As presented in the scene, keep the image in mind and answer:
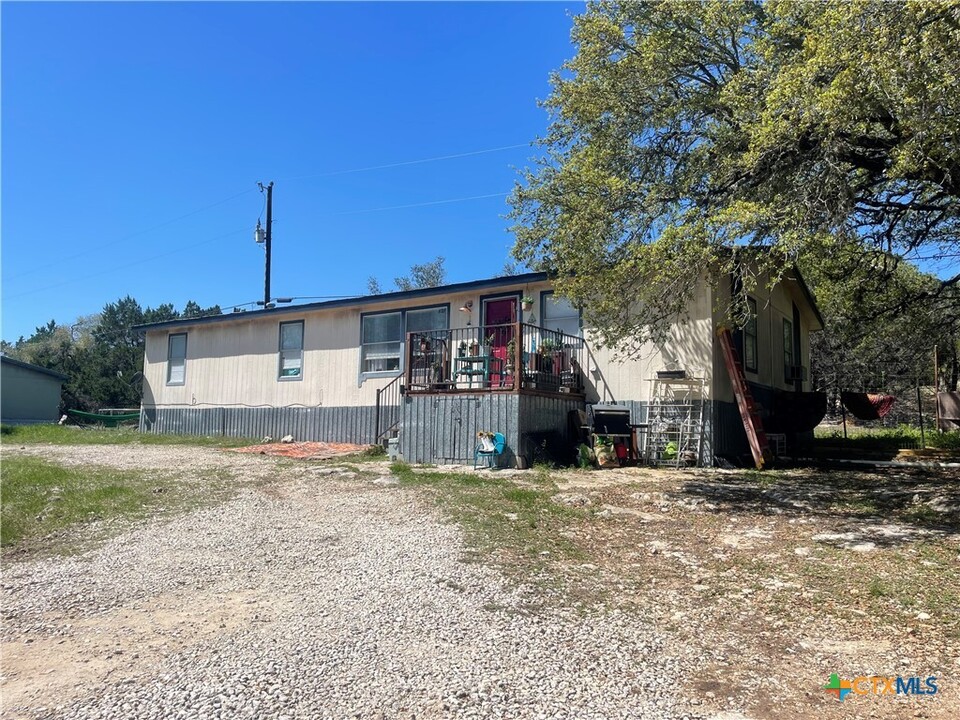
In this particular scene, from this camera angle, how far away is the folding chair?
10750 mm

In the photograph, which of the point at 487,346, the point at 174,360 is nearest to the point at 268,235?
the point at 174,360

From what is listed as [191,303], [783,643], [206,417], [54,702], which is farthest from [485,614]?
[191,303]

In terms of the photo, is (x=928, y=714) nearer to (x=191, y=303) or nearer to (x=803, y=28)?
(x=803, y=28)

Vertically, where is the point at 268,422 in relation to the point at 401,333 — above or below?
below

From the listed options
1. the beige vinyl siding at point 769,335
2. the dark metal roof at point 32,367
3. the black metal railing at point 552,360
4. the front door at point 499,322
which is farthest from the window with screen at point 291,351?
the dark metal roof at point 32,367

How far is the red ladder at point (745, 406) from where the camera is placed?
38.7 feet

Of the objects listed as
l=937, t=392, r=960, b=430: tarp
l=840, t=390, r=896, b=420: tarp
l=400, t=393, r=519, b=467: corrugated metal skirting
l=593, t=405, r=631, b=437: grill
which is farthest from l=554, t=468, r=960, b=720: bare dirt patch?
l=937, t=392, r=960, b=430: tarp

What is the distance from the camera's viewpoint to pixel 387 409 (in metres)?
14.8

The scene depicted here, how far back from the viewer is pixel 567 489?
347 inches

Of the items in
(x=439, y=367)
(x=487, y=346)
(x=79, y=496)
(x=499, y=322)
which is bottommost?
(x=79, y=496)

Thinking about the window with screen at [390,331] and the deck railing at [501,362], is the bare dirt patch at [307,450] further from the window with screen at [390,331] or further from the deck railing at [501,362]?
the deck railing at [501,362]

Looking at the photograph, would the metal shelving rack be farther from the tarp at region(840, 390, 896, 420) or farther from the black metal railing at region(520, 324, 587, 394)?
the tarp at region(840, 390, 896, 420)

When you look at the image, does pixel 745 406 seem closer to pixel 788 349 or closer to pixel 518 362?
pixel 518 362

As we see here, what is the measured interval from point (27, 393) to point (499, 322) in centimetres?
2159
